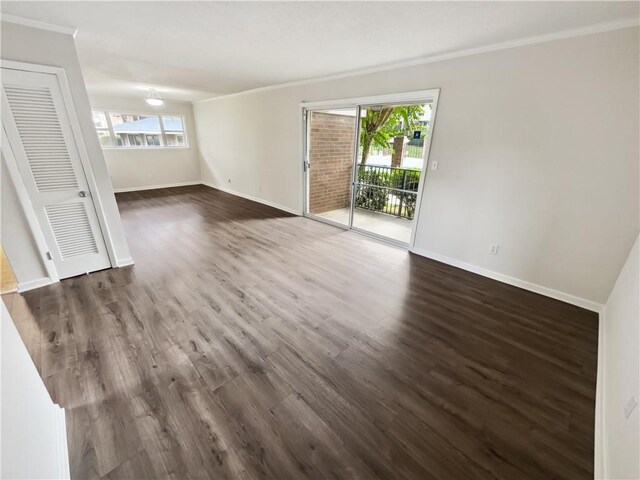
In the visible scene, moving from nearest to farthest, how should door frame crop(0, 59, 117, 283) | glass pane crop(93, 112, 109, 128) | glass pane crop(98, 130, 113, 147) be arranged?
door frame crop(0, 59, 117, 283), glass pane crop(93, 112, 109, 128), glass pane crop(98, 130, 113, 147)

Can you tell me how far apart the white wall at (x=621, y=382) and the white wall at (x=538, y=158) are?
0.41m

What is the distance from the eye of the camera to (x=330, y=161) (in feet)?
18.0

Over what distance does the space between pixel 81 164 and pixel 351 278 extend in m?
3.08

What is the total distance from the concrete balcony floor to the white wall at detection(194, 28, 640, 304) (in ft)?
3.20

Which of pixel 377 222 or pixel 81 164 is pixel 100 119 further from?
pixel 377 222

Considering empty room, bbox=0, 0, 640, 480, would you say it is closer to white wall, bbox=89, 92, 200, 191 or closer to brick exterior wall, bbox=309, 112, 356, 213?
brick exterior wall, bbox=309, 112, 356, 213

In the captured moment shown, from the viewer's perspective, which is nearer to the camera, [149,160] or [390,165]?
[390,165]

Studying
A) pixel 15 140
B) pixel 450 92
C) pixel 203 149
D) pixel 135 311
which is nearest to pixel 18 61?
pixel 15 140

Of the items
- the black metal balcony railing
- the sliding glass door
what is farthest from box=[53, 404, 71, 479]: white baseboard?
the black metal balcony railing

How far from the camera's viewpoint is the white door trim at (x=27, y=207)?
7.85 feet

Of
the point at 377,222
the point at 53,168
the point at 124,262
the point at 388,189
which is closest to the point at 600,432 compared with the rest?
the point at 377,222

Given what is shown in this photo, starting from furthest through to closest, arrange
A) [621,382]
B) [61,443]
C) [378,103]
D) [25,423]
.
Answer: [378,103] < [621,382] < [61,443] < [25,423]

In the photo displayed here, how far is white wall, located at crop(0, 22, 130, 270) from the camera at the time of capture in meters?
2.26

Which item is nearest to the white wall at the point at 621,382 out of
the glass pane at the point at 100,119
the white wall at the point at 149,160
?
the white wall at the point at 149,160
